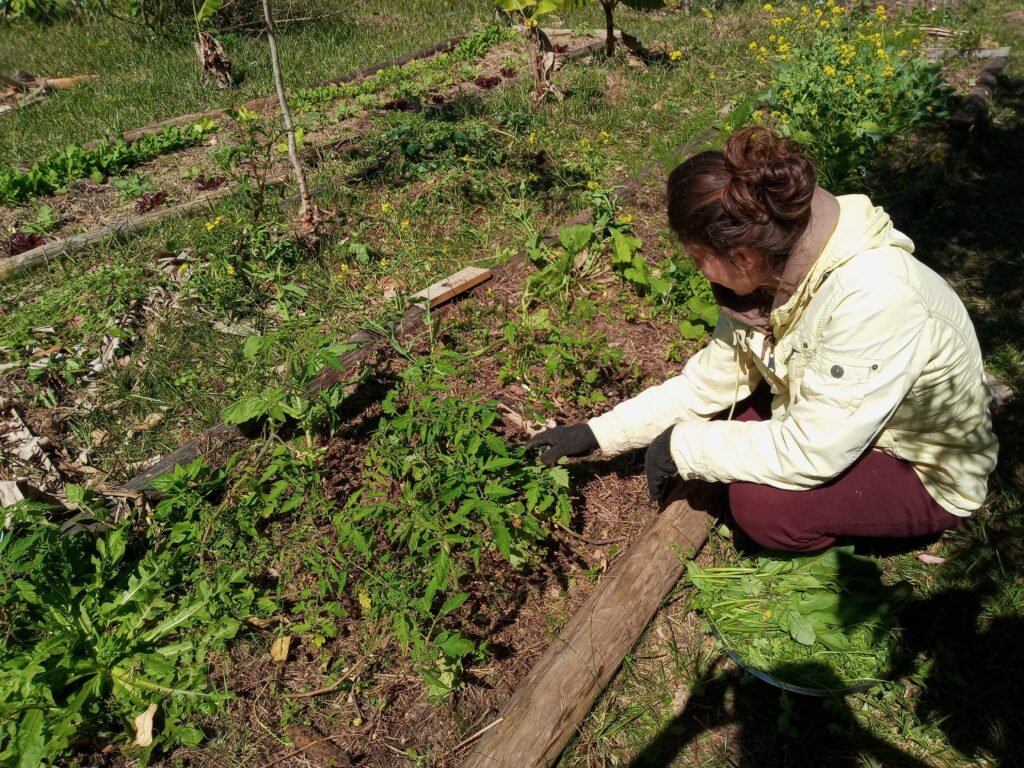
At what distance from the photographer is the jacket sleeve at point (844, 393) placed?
2.12 meters

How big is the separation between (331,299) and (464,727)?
9.27 ft

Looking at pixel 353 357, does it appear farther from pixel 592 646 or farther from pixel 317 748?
pixel 592 646

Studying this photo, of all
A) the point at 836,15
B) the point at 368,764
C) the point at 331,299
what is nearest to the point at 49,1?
the point at 331,299

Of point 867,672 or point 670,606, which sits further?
point 670,606

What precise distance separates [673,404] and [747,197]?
1057 mm

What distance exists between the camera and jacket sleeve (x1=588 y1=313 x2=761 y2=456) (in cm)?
293

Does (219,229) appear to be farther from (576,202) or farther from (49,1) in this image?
(49,1)

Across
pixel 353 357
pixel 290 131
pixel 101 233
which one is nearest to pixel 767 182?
pixel 353 357

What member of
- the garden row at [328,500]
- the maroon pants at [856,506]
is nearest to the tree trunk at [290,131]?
the garden row at [328,500]

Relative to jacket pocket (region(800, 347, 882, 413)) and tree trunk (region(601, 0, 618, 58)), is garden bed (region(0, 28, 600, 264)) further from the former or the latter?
jacket pocket (region(800, 347, 882, 413))

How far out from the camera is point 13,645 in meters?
2.55

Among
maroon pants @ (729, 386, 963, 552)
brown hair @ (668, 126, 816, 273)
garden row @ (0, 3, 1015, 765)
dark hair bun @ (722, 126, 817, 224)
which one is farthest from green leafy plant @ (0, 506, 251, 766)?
dark hair bun @ (722, 126, 817, 224)

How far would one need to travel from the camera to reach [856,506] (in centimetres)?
251

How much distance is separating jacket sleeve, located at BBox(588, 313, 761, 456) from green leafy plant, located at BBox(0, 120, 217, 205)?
214 inches
